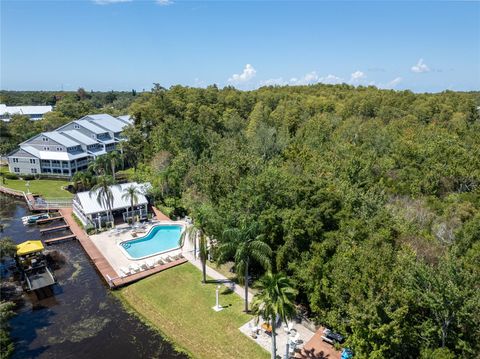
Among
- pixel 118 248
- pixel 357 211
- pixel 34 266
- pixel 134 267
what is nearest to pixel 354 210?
pixel 357 211

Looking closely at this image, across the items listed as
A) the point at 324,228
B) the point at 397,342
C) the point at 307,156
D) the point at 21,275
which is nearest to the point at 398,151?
the point at 307,156

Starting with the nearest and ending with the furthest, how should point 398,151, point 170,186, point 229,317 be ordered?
point 229,317
point 398,151
point 170,186

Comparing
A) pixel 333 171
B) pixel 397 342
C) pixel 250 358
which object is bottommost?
pixel 250 358

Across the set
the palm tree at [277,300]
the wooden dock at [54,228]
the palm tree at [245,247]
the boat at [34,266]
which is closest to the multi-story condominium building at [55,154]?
the wooden dock at [54,228]

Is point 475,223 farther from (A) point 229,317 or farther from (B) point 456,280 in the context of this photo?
(A) point 229,317

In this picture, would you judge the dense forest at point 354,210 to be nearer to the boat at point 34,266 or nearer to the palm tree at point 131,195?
the palm tree at point 131,195

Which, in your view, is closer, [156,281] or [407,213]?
[156,281]

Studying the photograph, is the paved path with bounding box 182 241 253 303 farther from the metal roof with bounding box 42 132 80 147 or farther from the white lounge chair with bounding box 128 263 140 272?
the metal roof with bounding box 42 132 80 147

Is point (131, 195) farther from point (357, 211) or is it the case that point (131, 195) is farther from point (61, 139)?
point (61, 139)
